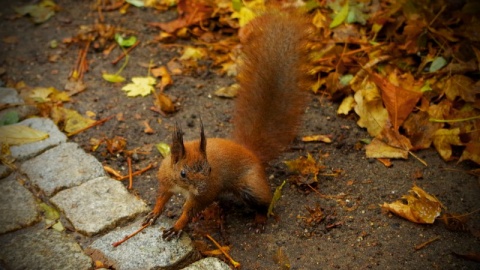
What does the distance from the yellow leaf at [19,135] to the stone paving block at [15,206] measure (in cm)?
27

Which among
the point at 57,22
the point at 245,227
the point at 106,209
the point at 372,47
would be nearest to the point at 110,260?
the point at 106,209

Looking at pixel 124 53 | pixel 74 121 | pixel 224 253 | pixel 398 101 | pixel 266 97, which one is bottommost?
pixel 224 253

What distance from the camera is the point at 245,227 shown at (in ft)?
8.80

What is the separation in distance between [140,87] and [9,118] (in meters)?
0.86

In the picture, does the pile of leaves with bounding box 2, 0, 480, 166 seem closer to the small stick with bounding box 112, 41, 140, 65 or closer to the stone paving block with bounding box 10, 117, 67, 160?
the small stick with bounding box 112, 41, 140, 65

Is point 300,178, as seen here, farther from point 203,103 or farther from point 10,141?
point 10,141

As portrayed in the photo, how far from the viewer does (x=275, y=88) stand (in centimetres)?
279

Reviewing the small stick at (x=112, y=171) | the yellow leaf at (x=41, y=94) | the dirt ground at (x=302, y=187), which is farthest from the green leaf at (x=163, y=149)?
the yellow leaf at (x=41, y=94)

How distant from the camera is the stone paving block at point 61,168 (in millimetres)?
2787

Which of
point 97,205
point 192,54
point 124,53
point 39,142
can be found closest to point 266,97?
point 97,205

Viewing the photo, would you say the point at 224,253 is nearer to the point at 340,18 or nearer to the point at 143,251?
the point at 143,251

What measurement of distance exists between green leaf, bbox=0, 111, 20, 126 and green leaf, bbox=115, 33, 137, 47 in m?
1.05

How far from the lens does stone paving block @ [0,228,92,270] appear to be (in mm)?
2311

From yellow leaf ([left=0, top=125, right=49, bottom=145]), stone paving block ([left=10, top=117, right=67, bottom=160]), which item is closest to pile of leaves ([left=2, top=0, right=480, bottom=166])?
stone paving block ([left=10, top=117, right=67, bottom=160])
